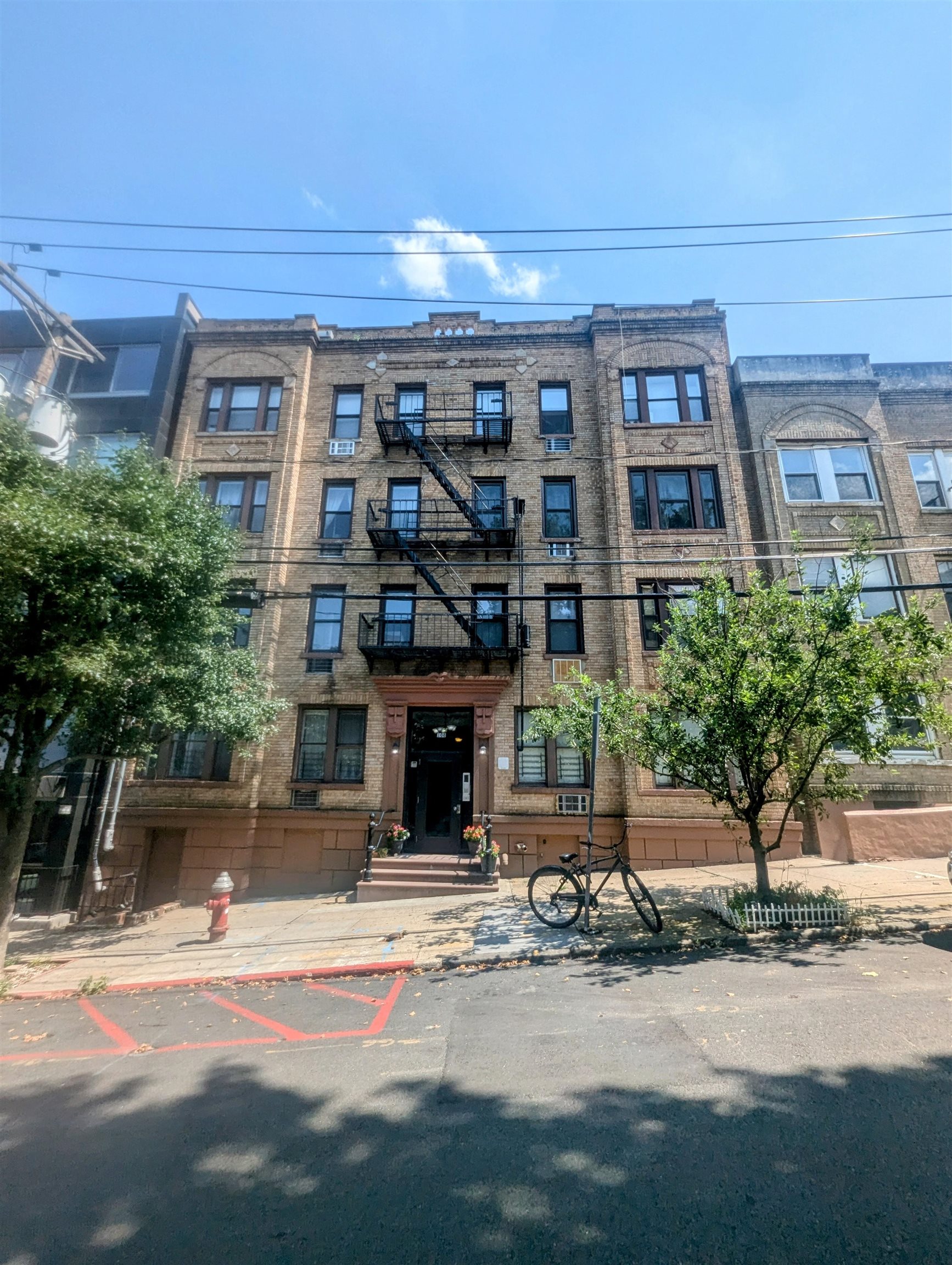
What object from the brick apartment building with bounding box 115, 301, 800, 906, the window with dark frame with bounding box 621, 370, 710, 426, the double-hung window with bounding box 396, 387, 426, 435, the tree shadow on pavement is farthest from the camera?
the double-hung window with bounding box 396, 387, 426, 435

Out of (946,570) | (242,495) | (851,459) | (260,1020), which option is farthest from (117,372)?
(946,570)

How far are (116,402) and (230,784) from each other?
12.1 meters

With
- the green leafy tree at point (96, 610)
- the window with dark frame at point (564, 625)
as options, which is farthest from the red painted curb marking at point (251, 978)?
the window with dark frame at point (564, 625)

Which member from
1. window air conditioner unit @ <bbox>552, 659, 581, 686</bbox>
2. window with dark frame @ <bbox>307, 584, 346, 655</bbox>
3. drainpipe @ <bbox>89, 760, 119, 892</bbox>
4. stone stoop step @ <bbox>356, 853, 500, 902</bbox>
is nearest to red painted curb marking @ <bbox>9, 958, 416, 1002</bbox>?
stone stoop step @ <bbox>356, 853, 500, 902</bbox>

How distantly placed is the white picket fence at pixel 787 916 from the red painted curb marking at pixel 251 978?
186 inches

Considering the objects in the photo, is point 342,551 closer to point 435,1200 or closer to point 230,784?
point 230,784

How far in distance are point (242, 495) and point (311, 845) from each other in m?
10.4

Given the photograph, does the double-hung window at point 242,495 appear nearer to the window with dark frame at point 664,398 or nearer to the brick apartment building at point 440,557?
the brick apartment building at point 440,557

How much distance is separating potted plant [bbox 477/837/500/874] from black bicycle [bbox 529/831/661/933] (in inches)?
117

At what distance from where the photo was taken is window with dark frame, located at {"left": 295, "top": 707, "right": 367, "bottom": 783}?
1523 centimetres

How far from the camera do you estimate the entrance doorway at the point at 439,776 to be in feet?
49.4

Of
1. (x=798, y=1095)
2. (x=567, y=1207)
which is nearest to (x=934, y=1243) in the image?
(x=798, y=1095)

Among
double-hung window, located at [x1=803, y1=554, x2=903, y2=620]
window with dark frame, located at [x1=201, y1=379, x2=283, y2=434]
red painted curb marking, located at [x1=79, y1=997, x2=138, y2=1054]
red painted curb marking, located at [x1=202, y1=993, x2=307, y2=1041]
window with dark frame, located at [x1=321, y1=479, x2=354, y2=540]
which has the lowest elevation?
red painted curb marking, located at [x1=79, y1=997, x2=138, y2=1054]

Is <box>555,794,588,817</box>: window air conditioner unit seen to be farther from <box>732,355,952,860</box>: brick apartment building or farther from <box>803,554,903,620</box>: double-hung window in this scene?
<box>803,554,903,620</box>: double-hung window
